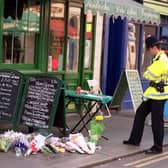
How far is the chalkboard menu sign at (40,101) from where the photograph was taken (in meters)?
8.98

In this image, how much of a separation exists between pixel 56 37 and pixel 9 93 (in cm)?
334

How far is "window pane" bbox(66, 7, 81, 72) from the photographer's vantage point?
41.8 feet

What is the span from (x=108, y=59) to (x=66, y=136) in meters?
5.75

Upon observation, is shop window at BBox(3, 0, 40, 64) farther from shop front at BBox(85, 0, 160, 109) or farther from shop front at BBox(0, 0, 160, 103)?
shop front at BBox(85, 0, 160, 109)

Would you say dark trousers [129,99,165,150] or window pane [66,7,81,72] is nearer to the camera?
dark trousers [129,99,165,150]

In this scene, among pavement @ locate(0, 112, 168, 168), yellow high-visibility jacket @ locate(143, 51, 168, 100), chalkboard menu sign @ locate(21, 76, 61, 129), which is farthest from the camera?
yellow high-visibility jacket @ locate(143, 51, 168, 100)

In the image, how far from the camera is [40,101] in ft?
29.7

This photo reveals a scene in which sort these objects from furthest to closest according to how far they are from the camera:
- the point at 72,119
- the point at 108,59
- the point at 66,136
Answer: the point at 108,59 < the point at 72,119 < the point at 66,136

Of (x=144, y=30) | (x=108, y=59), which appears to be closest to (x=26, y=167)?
(x=108, y=59)

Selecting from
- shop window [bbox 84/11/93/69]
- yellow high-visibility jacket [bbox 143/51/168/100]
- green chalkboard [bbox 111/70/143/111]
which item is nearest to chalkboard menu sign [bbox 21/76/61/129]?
yellow high-visibility jacket [bbox 143/51/168/100]

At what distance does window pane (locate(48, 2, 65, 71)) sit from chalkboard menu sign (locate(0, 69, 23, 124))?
9.56ft

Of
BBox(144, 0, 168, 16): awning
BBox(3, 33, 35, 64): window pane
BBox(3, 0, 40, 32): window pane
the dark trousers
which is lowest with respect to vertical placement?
the dark trousers

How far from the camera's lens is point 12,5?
10.9 m

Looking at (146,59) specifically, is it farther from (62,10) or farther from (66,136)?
(66,136)
